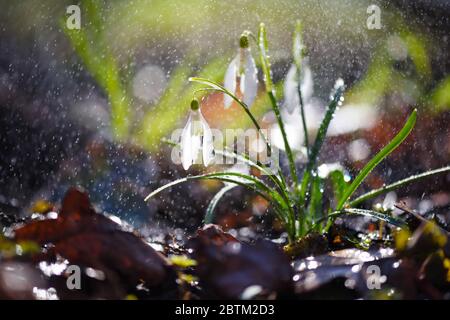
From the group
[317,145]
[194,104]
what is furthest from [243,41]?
[317,145]

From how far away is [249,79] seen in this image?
1273mm

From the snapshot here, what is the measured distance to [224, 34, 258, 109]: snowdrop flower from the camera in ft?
4.10

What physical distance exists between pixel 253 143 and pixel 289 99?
951 millimetres

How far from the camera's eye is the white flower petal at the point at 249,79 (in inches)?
49.5

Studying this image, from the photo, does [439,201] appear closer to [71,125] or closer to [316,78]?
[316,78]

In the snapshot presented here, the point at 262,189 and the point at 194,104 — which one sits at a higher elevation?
the point at 194,104

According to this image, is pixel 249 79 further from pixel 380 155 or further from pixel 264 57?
pixel 380 155

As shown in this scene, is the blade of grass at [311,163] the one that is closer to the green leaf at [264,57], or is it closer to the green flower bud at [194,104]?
the green leaf at [264,57]

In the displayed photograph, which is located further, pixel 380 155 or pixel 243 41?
pixel 243 41

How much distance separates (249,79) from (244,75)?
1 cm

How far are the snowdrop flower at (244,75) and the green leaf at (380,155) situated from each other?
0.98ft

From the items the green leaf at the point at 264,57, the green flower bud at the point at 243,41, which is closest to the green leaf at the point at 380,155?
the green leaf at the point at 264,57
